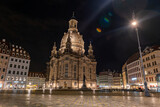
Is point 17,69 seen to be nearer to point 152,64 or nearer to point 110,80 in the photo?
point 152,64

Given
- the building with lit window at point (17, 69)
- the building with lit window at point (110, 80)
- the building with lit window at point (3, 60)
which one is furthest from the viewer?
the building with lit window at point (110, 80)

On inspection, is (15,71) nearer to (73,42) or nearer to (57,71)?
(57,71)

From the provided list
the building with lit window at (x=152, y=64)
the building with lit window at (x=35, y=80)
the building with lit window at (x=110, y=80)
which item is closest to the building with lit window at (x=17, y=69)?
the building with lit window at (x=35, y=80)

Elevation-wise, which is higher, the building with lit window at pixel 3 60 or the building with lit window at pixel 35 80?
the building with lit window at pixel 3 60

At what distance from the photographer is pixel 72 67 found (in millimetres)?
76812

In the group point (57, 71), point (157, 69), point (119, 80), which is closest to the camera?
point (157, 69)

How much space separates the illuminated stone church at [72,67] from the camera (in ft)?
242

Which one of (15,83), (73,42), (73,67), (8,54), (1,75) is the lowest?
(15,83)

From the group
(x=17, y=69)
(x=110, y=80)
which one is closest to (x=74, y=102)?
(x=17, y=69)

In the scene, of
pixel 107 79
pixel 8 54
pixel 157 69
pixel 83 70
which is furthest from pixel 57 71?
pixel 107 79

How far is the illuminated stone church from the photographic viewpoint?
73750 mm

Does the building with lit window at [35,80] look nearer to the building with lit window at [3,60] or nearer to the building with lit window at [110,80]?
the building with lit window at [3,60]

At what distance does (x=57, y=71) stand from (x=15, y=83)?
91.7 feet

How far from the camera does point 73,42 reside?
300 feet
